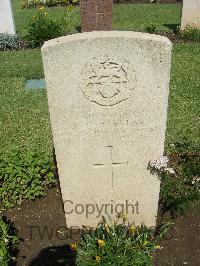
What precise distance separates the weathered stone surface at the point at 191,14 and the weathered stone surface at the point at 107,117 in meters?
8.44

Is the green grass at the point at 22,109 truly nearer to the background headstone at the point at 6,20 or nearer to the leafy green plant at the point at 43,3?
the background headstone at the point at 6,20

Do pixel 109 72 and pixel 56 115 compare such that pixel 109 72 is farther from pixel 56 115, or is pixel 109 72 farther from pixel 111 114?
pixel 56 115

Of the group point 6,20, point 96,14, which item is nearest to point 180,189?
point 96,14

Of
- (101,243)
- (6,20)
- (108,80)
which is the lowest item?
(101,243)

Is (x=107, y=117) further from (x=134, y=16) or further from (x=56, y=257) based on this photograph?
(x=134, y=16)

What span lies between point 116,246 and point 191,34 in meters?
8.66

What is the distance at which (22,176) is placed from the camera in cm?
424

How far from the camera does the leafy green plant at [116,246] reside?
11.1 ft

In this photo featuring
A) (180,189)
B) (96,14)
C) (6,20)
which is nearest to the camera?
(180,189)

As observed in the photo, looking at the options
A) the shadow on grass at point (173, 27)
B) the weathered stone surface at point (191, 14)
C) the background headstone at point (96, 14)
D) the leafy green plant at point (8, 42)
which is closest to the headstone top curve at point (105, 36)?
the background headstone at point (96, 14)

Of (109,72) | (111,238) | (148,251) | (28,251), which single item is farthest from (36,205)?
(109,72)

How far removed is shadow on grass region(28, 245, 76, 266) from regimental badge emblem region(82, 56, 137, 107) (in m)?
1.67

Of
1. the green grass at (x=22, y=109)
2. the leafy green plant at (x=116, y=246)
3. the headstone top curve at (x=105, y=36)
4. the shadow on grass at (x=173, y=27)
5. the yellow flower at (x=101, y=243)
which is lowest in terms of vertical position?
the green grass at (x=22, y=109)

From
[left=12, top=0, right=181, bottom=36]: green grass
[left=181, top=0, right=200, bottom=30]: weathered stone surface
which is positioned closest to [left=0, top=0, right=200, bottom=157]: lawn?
[left=181, top=0, right=200, bottom=30]: weathered stone surface
